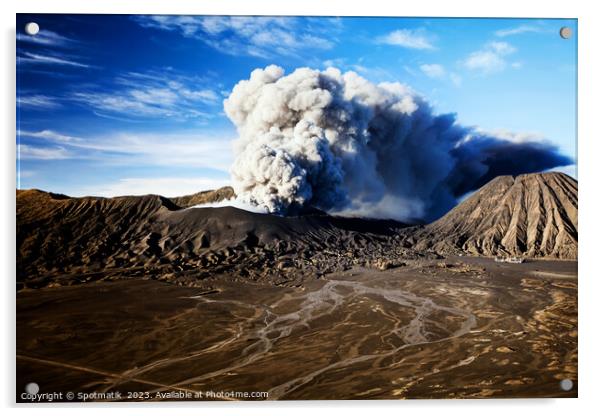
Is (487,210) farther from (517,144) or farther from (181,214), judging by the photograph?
(181,214)

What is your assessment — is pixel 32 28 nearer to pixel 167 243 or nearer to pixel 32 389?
pixel 167 243

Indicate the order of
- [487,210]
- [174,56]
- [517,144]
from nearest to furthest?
[174,56], [517,144], [487,210]

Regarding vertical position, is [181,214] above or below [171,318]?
above

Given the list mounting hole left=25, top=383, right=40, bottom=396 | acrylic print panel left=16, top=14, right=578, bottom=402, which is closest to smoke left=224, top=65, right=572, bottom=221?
acrylic print panel left=16, top=14, right=578, bottom=402

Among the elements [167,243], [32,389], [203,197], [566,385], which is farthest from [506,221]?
[32,389]

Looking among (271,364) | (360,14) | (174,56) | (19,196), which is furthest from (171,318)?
(360,14)
